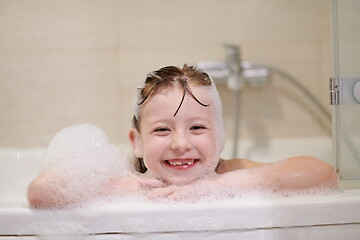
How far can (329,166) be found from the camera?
38.3 inches

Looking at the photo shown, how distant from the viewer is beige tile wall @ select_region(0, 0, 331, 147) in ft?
5.68

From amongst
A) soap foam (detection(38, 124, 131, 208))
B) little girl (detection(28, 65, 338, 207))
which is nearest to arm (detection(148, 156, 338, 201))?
little girl (detection(28, 65, 338, 207))

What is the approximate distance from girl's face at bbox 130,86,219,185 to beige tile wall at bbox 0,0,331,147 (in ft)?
2.39

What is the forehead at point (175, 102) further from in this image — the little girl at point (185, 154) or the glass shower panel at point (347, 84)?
the glass shower panel at point (347, 84)

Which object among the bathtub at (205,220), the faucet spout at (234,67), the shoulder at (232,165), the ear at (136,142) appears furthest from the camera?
the faucet spout at (234,67)

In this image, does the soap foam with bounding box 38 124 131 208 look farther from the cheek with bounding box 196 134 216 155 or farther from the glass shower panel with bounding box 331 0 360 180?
the glass shower panel with bounding box 331 0 360 180

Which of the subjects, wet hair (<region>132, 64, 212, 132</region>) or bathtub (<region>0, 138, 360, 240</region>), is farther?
wet hair (<region>132, 64, 212, 132</region>)

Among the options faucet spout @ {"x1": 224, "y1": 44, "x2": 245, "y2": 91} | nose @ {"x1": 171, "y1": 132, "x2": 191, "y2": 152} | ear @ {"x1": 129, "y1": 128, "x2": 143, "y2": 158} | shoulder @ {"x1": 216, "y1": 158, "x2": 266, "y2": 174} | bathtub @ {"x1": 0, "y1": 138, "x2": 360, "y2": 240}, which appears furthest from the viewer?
faucet spout @ {"x1": 224, "y1": 44, "x2": 245, "y2": 91}

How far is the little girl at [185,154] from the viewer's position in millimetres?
934

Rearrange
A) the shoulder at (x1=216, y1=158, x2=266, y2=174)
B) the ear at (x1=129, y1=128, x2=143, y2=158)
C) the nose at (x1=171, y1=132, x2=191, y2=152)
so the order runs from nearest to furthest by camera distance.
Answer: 1. the nose at (x1=171, y1=132, x2=191, y2=152)
2. the ear at (x1=129, y1=128, x2=143, y2=158)
3. the shoulder at (x1=216, y1=158, x2=266, y2=174)

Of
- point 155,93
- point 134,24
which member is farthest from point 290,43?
point 155,93

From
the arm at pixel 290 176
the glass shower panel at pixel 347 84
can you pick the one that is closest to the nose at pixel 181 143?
the arm at pixel 290 176

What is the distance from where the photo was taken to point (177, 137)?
984 mm

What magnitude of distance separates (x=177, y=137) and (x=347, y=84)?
0.39 metres
